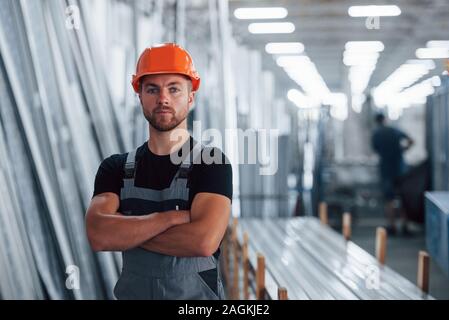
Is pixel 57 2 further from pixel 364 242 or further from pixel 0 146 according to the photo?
pixel 364 242

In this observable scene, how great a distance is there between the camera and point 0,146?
6.34ft

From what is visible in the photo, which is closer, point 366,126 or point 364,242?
point 364,242

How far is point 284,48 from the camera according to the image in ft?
11.8

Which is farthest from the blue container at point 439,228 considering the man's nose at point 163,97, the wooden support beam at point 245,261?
the man's nose at point 163,97

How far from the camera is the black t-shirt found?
5.38ft

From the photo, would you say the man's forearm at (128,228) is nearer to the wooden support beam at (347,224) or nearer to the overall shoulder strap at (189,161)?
the overall shoulder strap at (189,161)

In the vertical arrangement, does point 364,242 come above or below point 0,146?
below

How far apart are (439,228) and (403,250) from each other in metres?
1.56

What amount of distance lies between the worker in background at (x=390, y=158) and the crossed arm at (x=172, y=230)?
405 centimetres

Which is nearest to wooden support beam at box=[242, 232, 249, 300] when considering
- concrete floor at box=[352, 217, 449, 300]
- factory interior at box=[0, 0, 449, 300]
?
factory interior at box=[0, 0, 449, 300]

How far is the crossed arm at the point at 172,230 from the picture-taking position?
157cm

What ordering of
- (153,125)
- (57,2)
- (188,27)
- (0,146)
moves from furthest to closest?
(188,27) → (57,2) → (0,146) → (153,125)

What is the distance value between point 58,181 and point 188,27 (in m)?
1.97

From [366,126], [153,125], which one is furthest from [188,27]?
[366,126]
